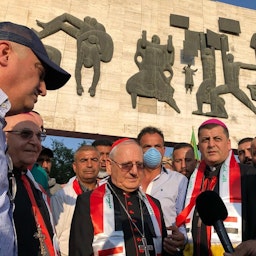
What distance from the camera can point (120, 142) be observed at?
2.79 metres

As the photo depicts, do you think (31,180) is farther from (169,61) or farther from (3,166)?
(169,61)

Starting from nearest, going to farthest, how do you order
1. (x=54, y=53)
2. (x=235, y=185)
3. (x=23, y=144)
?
(x=23, y=144), (x=235, y=185), (x=54, y=53)

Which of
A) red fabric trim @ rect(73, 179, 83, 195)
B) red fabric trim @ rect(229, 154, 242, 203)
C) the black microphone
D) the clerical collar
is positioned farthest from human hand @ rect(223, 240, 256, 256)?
red fabric trim @ rect(73, 179, 83, 195)

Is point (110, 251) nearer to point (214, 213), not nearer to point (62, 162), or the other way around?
point (214, 213)

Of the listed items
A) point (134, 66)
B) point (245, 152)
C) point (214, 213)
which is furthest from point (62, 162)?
point (214, 213)

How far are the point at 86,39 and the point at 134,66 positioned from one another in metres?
1.75

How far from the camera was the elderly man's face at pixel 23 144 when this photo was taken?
222 cm

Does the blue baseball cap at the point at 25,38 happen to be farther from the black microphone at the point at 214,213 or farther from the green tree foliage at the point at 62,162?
the green tree foliage at the point at 62,162

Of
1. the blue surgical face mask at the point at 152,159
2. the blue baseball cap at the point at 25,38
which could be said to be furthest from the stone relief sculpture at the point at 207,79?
the blue baseball cap at the point at 25,38

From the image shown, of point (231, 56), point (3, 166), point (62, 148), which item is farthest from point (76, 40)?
point (62, 148)

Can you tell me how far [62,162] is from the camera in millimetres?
21266

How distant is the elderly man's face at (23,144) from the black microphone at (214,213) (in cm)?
109

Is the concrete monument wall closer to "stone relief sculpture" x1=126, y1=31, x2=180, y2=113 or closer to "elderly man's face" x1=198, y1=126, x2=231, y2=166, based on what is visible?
"stone relief sculpture" x1=126, y1=31, x2=180, y2=113

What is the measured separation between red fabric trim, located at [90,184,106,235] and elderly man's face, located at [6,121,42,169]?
22.4 inches
